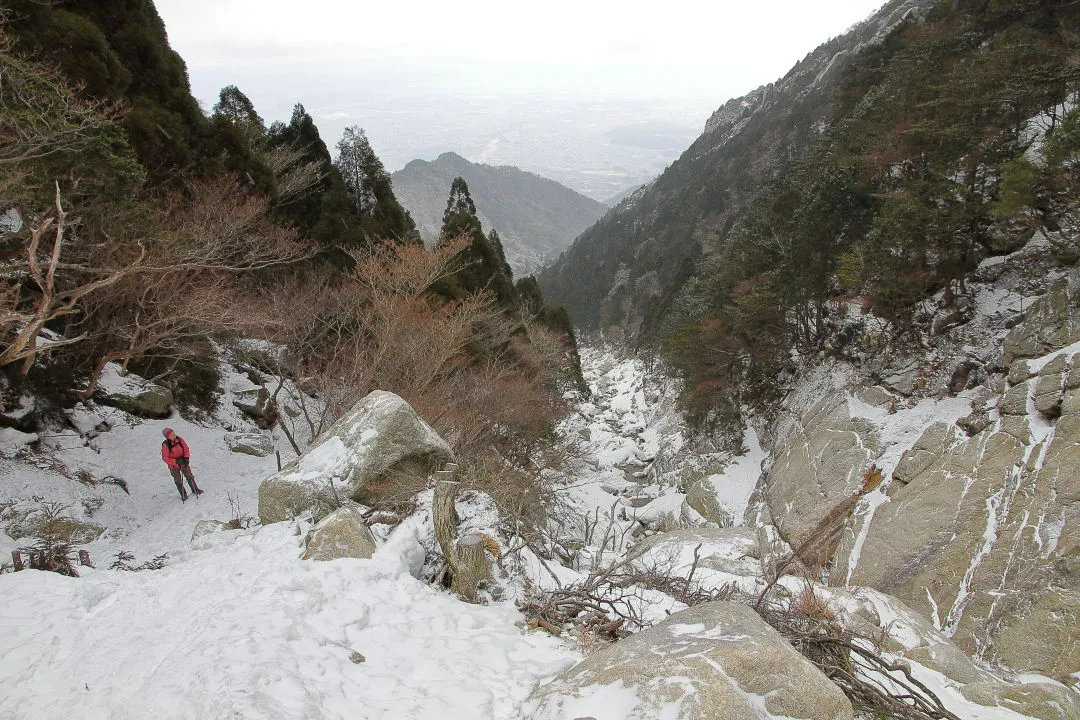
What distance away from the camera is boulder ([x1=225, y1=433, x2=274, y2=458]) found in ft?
41.3

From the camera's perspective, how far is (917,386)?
1311cm

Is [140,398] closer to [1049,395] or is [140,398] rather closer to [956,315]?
[1049,395]

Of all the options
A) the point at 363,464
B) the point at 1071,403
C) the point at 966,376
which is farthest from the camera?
the point at 966,376

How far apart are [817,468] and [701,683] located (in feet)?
42.1

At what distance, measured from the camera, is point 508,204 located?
177 meters

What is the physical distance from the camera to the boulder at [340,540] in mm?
5355

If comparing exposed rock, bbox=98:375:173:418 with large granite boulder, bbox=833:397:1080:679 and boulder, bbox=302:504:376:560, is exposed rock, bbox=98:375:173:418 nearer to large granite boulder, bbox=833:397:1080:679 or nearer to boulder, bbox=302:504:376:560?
boulder, bbox=302:504:376:560

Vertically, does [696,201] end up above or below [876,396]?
above

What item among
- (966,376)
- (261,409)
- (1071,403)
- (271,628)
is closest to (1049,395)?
(1071,403)

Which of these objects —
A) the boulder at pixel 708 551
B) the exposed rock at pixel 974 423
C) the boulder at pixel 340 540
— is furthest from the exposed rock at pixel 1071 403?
the boulder at pixel 340 540

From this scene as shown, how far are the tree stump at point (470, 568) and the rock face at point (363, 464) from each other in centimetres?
175

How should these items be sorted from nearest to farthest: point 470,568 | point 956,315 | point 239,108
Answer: point 470,568 → point 956,315 → point 239,108

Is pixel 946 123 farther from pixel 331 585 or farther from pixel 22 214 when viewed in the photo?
pixel 22 214

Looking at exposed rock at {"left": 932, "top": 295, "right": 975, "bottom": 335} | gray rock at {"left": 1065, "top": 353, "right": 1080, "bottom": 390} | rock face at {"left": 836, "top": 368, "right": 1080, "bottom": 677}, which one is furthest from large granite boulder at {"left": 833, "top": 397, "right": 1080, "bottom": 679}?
exposed rock at {"left": 932, "top": 295, "right": 975, "bottom": 335}
